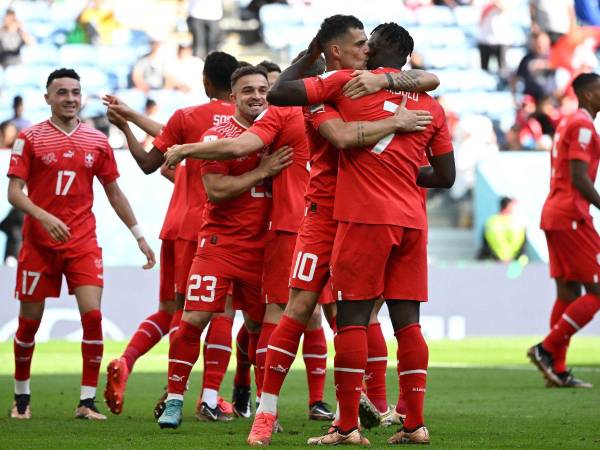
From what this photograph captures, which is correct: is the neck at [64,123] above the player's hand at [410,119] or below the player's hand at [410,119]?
above

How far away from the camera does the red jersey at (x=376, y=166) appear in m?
6.30

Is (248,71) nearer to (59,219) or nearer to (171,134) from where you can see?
(171,134)

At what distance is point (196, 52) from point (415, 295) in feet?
57.9

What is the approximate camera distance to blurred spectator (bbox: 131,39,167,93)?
22531 mm

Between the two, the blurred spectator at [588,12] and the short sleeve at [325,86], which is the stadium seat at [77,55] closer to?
the blurred spectator at [588,12]

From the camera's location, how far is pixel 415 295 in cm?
640

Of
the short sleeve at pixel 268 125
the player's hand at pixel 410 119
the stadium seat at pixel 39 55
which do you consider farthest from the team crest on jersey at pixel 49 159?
the stadium seat at pixel 39 55

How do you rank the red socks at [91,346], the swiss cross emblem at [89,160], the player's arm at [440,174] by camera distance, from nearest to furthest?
the player's arm at [440,174] < the red socks at [91,346] < the swiss cross emblem at [89,160]

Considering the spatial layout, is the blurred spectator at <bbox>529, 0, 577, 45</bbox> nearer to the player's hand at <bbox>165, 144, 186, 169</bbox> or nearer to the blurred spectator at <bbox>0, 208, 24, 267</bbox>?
the blurred spectator at <bbox>0, 208, 24, 267</bbox>

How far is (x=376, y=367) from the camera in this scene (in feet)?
25.2

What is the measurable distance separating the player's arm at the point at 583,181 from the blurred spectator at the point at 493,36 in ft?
46.3

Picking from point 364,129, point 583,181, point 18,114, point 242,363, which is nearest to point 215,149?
point 364,129

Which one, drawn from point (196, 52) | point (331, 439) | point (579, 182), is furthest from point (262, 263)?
point (196, 52)

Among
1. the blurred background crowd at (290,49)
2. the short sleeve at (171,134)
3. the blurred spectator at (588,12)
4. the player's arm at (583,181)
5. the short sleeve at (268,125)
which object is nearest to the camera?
the short sleeve at (268,125)
